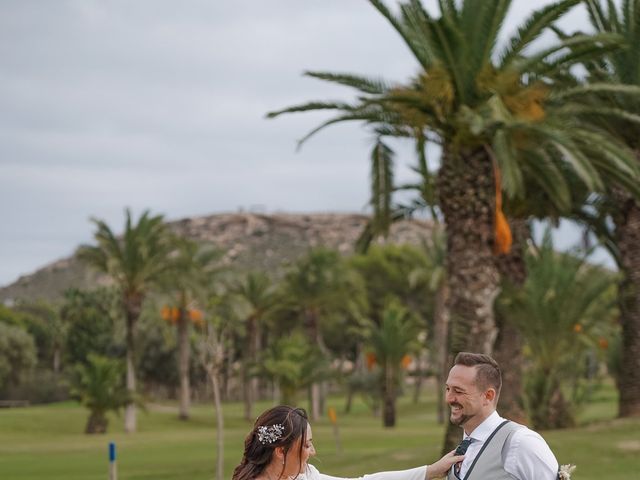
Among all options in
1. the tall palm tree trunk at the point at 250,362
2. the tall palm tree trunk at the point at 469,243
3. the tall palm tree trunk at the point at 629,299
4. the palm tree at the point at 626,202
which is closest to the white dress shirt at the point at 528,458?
the tall palm tree trunk at the point at 469,243

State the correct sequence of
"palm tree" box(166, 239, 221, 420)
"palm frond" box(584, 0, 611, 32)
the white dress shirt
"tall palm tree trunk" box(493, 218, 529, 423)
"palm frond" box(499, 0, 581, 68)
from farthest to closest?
"palm tree" box(166, 239, 221, 420) → "tall palm tree trunk" box(493, 218, 529, 423) → "palm frond" box(584, 0, 611, 32) → "palm frond" box(499, 0, 581, 68) → the white dress shirt

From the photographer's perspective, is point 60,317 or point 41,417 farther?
point 60,317

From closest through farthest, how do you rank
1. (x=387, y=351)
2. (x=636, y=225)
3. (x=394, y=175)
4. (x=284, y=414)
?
1. (x=284, y=414)
2. (x=394, y=175)
3. (x=636, y=225)
4. (x=387, y=351)

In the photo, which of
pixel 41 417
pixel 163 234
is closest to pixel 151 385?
pixel 41 417

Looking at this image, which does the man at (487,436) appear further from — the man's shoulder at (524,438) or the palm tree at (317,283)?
the palm tree at (317,283)

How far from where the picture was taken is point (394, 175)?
2466 centimetres

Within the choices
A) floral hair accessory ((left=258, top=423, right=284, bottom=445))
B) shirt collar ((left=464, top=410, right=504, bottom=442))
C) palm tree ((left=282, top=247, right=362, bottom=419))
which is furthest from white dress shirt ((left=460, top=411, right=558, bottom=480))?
palm tree ((left=282, top=247, right=362, bottom=419))

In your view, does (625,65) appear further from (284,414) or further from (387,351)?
(387,351)

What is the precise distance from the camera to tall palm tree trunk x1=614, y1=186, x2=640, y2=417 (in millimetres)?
26688

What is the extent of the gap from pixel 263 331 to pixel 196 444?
49.3m

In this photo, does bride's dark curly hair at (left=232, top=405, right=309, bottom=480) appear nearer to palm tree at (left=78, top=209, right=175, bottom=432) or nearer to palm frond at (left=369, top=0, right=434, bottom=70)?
palm frond at (left=369, top=0, right=434, bottom=70)

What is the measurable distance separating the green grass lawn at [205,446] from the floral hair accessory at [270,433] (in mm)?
5381

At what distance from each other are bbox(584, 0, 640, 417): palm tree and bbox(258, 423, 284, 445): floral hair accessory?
21904 mm

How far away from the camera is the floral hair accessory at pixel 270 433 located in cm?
468
